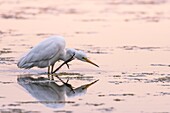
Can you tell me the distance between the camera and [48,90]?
1324 cm

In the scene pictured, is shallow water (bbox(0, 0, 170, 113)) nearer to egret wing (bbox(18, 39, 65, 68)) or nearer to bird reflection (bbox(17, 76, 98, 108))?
bird reflection (bbox(17, 76, 98, 108))

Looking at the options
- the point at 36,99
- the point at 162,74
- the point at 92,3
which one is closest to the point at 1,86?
the point at 36,99

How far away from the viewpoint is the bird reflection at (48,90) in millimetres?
12000

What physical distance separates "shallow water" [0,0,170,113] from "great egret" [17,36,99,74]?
27cm

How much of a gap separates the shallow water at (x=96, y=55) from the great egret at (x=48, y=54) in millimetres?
270

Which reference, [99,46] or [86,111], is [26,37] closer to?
[99,46]

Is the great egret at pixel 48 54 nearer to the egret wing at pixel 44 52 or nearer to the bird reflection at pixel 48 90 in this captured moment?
the egret wing at pixel 44 52

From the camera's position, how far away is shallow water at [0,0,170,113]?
469 inches

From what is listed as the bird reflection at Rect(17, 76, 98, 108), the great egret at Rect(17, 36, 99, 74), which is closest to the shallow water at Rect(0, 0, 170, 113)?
the bird reflection at Rect(17, 76, 98, 108)

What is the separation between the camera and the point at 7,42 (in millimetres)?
20672

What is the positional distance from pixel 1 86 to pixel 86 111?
115 inches

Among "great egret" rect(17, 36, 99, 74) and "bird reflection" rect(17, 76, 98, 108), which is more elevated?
"great egret" rect(17, 36, 99, 74)

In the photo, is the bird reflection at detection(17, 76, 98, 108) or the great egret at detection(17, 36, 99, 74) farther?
the great egret at detection(17, 36, 99, 74)

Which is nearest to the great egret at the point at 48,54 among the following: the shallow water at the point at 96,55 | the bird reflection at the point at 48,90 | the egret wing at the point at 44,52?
the egret wing at the point at 44,52
